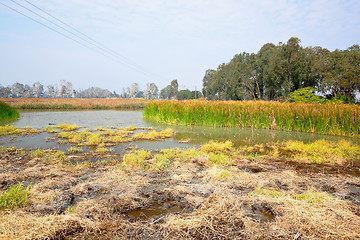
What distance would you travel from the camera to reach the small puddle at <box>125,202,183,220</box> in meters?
3.14

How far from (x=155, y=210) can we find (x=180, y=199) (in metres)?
0.49

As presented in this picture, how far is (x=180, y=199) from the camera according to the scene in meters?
3.61

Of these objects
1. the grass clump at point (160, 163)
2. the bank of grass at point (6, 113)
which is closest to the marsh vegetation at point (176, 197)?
the grass clump at point (160, 163)

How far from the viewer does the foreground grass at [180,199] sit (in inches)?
99.3

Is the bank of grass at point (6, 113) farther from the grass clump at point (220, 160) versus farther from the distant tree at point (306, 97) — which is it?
the distant tree at point (306, 97)

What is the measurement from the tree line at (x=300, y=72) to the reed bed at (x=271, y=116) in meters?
6.48

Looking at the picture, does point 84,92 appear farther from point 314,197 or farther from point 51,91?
point 314,197

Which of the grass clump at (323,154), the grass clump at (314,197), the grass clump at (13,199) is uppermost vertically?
the grass clump at (13,199)

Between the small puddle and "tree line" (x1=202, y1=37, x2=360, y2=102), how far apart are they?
1793 centimetres

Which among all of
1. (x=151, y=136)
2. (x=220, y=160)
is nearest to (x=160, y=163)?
(x=220, y=160)

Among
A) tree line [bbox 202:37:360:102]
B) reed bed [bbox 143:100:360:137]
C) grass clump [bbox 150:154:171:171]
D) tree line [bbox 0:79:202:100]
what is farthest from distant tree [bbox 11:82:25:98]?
grass clump [bbox 150:154:171:171]

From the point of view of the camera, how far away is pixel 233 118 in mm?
14117

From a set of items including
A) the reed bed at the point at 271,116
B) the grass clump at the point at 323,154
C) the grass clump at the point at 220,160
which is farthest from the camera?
the reed bed at the point at 271,116

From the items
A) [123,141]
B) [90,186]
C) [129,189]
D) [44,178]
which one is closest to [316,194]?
[129,189]
